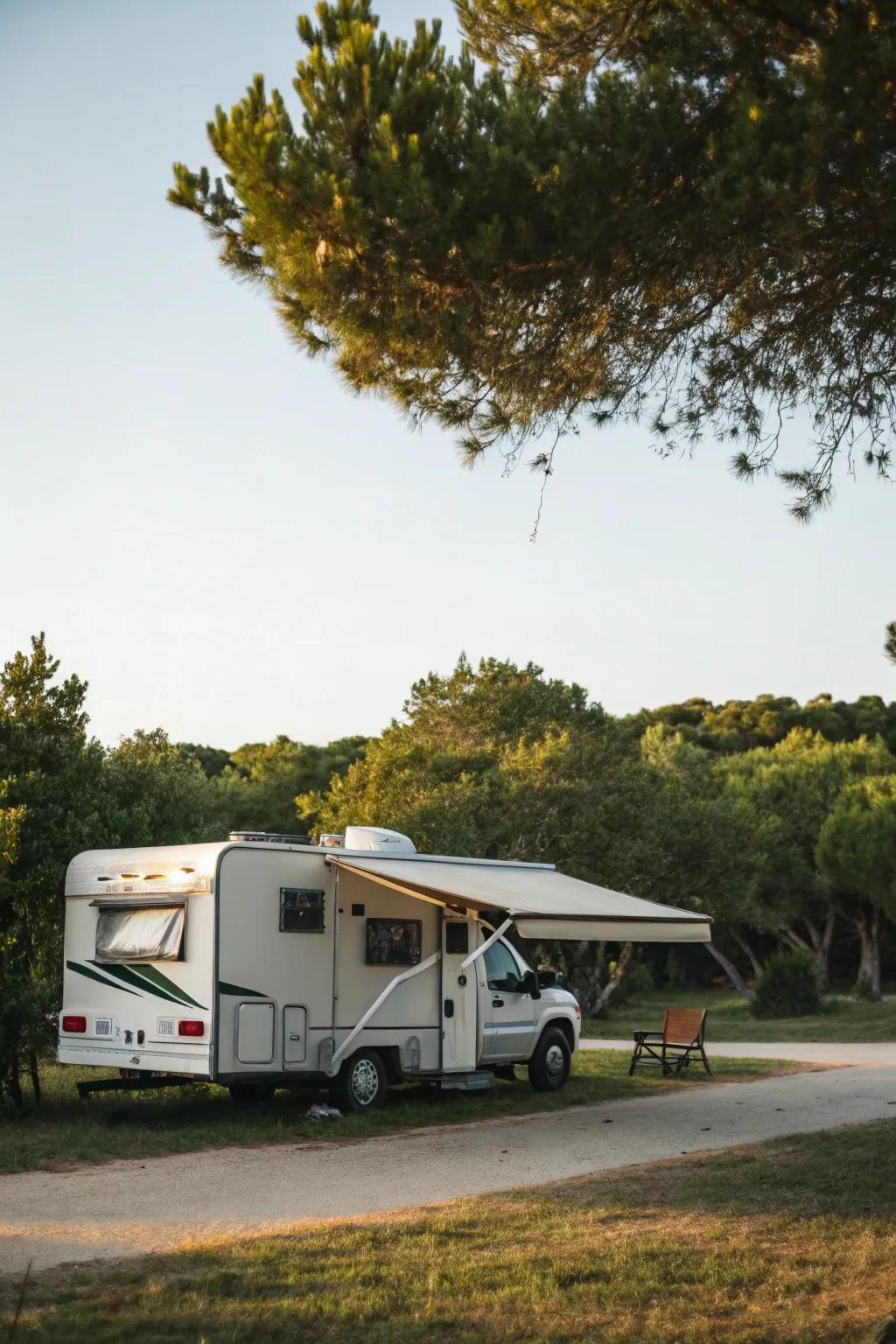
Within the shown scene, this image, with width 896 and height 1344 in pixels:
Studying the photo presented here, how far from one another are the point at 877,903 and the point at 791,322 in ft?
97.8

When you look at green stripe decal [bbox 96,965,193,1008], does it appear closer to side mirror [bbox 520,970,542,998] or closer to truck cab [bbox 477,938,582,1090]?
truck cab [bbox 477,938,582,1090]

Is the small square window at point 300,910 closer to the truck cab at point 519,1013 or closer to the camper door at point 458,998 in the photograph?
the camper door at point 458,998

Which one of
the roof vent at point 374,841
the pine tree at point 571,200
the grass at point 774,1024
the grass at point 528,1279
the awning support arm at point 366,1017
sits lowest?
the grass at point 774,1024

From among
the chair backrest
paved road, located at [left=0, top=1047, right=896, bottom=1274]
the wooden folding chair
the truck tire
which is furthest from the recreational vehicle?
the chair backrest

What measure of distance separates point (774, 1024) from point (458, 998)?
15.3 metres

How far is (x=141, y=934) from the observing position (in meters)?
12.8

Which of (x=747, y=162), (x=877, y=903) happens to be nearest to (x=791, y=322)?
(x=747, y=162)

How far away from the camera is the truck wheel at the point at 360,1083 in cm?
1327

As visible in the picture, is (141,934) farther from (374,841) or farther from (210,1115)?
(374,841)

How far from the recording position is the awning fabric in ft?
40.8

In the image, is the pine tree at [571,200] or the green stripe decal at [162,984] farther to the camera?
the green stripe decal at [162,984]

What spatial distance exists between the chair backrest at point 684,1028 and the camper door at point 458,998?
12.3 feet

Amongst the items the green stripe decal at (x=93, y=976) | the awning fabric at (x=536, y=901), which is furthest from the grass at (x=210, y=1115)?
the awning fabric at (x=536, y=901)

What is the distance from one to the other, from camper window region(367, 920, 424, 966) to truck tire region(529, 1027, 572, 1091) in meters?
2.20
